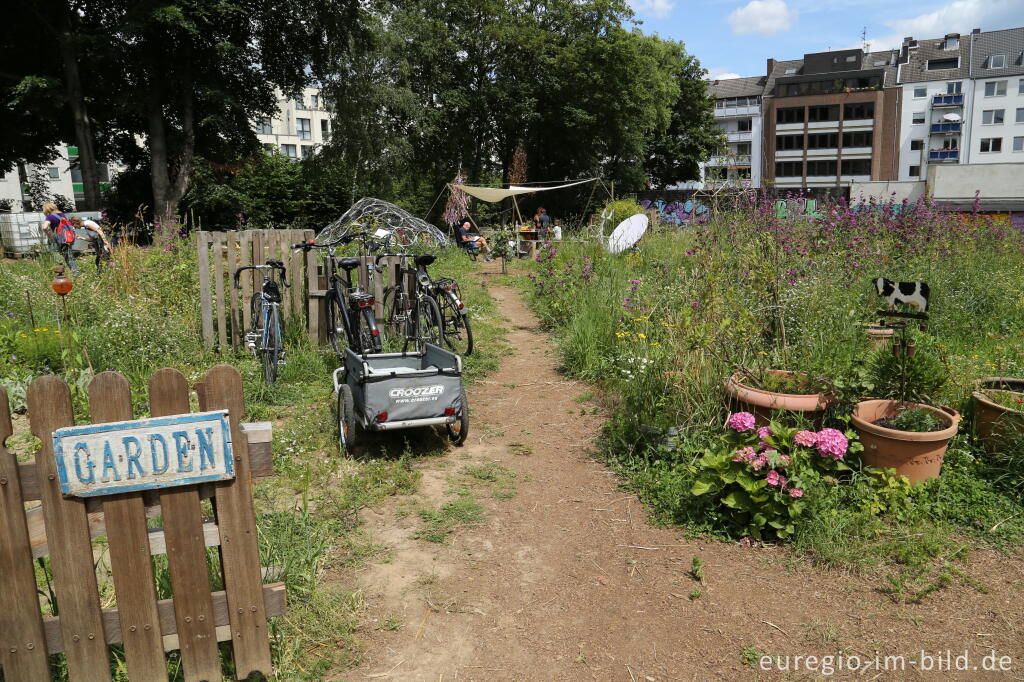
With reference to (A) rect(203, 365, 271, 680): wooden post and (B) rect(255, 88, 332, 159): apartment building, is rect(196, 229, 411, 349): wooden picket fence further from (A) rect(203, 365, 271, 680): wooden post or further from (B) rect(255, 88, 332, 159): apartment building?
(B) rect(255, 88, 332, 159): apartment building

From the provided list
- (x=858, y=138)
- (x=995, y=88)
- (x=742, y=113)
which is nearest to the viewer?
(x=995, y=88)

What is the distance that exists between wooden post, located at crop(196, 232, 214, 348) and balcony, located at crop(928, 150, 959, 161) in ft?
235

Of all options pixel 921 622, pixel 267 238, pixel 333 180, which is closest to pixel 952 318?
pixel 921 622

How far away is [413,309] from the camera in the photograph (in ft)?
24.7

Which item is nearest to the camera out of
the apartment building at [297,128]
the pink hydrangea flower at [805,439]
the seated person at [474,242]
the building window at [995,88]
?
the pink hydrangea flower at [805,439]

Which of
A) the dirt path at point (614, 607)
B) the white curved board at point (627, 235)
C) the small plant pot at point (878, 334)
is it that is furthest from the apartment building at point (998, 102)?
the dirt path at point (614, 607)

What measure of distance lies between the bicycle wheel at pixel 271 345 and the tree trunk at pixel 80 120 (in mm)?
20534

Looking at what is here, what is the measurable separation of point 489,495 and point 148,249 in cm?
664

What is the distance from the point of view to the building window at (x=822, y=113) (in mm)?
66125

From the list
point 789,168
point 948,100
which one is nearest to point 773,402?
point 789,168


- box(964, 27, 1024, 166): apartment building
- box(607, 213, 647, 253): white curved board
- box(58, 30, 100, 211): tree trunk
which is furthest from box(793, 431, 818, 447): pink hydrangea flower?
box(964, 27, 1024, 166): apartment building

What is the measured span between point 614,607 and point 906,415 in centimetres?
215

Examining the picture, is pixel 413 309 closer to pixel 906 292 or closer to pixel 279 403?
pixel 279 403

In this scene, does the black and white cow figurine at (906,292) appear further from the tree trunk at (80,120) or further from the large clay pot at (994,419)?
the tree trunk at (80,120)
